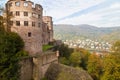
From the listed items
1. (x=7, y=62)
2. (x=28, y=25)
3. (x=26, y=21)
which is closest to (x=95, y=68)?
(x=28, y=25)

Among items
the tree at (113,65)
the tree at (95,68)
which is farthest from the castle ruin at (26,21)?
the tree at (95,68)

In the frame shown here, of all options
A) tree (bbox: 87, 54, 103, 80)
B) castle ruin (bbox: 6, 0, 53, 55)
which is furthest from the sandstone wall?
tree (bbox: 87, 54, 103, 80)

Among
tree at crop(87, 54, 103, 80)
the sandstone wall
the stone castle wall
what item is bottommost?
tree at crop(87, 54, 103, 80)

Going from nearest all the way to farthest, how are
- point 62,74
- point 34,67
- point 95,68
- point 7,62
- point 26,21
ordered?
point 7,62, point 34,67, point 62,74, point 26,21, point 95,68

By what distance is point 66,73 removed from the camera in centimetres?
3756

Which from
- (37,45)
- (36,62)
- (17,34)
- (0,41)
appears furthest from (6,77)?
(37,45)

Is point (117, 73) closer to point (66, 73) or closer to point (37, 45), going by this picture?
point (66, 73)

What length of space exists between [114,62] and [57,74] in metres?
11.8

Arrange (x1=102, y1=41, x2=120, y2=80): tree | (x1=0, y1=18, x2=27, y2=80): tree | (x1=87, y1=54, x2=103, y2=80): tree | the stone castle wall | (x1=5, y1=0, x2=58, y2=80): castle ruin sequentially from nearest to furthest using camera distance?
1. (x1=0, y1=18, x2=27, y2=80): tree
2. the stone castle wall
3. (x1=102, y1=41, x2=120, y2=80): tree
4. (x1=5, y1=0, x2=58, y2=80): castle ruin
5. (x1=87, y1=54, x2=103, y2=80): tree

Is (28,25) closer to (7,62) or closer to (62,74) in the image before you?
(62,74)

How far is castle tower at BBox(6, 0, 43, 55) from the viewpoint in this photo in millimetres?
38781

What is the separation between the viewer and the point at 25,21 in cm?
3912

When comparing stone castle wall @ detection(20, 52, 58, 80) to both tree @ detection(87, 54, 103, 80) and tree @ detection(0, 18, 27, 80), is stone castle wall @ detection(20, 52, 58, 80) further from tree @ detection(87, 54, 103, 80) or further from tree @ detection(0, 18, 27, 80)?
tree @ detection(87, 54, 103, 80)

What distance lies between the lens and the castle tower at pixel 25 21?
127 ft
